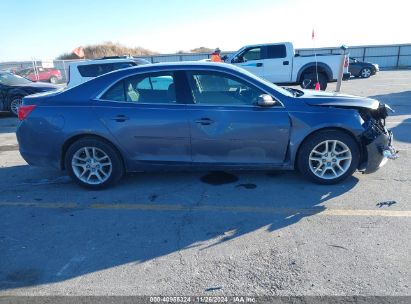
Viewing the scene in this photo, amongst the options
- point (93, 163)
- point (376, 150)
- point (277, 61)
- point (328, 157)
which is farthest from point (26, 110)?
point (277, 61)

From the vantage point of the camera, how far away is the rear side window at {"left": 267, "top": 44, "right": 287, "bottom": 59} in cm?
1390

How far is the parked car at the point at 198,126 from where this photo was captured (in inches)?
171

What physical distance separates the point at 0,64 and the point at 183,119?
31.0m

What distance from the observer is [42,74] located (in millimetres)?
25500

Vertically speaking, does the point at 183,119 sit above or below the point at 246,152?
above

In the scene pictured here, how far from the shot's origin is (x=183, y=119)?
4.40 m

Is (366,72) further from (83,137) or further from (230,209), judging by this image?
(83,137)

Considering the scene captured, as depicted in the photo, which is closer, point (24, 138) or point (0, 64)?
point (24, 138)

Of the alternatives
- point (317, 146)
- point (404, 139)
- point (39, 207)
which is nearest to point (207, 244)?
point (317, 146)

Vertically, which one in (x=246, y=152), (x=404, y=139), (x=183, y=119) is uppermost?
(x=183, y=119)

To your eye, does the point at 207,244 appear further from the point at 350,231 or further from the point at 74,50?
the point at 74,50

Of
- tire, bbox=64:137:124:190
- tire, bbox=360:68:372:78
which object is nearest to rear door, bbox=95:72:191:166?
tire, bbox=64:137:124:190

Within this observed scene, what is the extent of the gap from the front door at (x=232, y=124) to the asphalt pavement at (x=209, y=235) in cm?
48

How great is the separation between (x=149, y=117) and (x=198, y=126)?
0.65 meters
